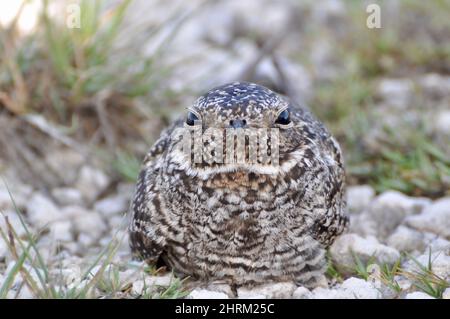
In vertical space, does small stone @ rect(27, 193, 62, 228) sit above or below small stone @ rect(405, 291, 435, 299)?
above

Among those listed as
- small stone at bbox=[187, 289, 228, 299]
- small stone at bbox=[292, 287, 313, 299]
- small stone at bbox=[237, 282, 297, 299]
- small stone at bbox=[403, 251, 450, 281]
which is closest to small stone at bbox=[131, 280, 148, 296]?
small stone at bbox=[187, 289, 228, 299]

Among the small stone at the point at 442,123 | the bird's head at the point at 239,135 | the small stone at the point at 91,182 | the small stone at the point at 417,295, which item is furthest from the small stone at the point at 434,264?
the small stone at the point at 91,182

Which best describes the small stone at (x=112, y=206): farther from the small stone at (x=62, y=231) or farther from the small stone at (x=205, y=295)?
the small stone at (x=205, y=295)

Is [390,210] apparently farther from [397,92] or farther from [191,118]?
[397,92]

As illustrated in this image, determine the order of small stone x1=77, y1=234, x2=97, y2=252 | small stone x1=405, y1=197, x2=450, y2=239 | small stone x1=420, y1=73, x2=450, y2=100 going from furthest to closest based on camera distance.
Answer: small stone x1=420, y1=73, x2=450, y2=100, small stone x1=77, y1=234, x2=97, y2=252, small stone x1=405, y1=197, x2=450, y2=239

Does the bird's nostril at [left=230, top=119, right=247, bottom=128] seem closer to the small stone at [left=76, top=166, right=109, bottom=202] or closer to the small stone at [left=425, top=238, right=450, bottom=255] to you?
the small stone at [left=425, top=238, right=450, bottom=255]
